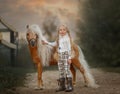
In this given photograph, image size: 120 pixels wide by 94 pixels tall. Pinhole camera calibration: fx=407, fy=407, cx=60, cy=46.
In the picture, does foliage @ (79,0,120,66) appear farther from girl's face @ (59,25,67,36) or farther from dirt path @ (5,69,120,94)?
girl's face @ (59,25,67,36)

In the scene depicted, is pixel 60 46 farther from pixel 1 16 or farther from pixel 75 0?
pixel 75 0

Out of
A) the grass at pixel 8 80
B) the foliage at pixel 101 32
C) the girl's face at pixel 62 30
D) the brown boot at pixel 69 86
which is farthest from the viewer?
the foliage at pixel 101 32

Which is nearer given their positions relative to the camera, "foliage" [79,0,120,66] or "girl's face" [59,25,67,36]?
"girl's face" [59,25,67,36]

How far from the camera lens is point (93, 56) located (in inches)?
423

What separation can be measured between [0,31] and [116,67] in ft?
11.4

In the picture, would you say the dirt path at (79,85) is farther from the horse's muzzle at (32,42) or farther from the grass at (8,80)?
the horse's muzzle at (32,42)

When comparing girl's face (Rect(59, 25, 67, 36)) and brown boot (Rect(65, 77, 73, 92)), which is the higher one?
girl's face (Rect(59, 25, 67, 36))

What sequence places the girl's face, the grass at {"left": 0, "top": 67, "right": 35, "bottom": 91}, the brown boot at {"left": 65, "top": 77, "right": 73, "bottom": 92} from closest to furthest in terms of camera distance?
the brown boot at {"left": 65, "top": 77, "right": 73, "bottom": 92} → the girl's face → the grass at {"left": 0, "top": 67, "right": 35, "bottom": 91}

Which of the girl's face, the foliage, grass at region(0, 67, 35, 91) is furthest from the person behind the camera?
the foliage

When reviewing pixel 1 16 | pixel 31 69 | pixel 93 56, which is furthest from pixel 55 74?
pixel 93 56

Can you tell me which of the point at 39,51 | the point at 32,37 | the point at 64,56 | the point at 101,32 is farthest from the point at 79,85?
the point at 101,32

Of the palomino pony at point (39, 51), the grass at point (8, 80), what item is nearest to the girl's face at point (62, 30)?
the palomino pony at point (39, 51)

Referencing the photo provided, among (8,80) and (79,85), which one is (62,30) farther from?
(8,80)

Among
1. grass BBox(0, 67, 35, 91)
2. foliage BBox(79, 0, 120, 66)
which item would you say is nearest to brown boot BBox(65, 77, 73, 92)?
grass BBox(0, 67, 35, 91)
